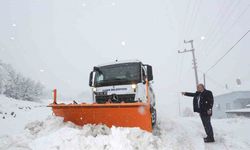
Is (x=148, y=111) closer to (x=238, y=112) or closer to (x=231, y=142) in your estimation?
(x=231, y=142)

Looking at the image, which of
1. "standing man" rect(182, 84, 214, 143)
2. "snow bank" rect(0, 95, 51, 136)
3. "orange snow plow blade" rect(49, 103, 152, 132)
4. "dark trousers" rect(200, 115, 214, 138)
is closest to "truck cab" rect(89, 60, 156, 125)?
"orange snow plow blade" rect(49, 103, 152, 132)

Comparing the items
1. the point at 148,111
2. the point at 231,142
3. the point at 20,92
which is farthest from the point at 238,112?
the point at 20,92

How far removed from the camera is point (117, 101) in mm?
6699

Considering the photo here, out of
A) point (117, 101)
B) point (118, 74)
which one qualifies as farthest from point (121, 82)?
point (117, 101)

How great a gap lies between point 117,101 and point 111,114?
1.07 m

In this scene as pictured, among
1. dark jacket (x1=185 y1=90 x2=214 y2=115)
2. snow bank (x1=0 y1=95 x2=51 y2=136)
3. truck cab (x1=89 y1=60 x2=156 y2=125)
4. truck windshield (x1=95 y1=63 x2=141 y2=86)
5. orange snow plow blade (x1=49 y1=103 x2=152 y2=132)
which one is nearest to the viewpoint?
orange snow plow blade (x1=49 y1=103 x2=152 y2=132)

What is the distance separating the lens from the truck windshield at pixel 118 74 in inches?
288

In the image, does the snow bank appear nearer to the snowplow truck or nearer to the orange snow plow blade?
Answer: the orange snow plow blade

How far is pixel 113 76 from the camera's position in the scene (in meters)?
7.73

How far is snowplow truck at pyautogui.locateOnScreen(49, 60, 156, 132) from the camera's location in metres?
5.43

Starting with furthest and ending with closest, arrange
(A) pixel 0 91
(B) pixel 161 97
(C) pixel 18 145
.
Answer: (B) pixel 161 97 < (A) pixel 0 91 < (C) pixel 18 145

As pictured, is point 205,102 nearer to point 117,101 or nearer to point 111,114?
point 117,101

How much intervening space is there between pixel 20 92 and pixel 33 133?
94.7ft

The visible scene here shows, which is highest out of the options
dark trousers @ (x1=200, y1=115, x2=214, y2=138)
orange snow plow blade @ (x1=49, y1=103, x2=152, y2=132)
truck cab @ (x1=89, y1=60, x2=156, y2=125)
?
truck cab @ (x1=89, y1=60, x2=156, y2=125)
